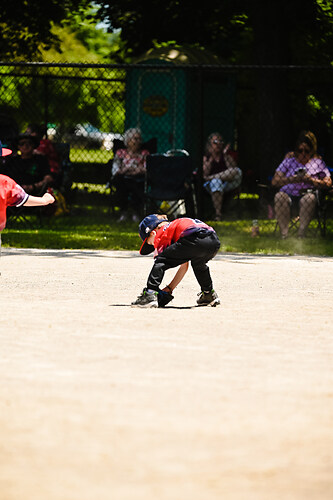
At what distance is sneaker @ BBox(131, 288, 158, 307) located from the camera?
905 cm

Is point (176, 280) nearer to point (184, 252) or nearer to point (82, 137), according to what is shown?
point (184, 252)

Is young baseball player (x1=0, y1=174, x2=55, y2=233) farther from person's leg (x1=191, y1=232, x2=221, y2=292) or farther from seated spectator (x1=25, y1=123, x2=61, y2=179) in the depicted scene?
seated spectator (x1=25, y1=123, x2=61, y2=179)

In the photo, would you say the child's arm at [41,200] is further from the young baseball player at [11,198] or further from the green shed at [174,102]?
the green shed at [174,102]

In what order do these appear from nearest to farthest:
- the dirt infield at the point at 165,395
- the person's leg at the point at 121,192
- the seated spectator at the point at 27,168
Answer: the dirt infield at the point at 165,395
the seated spectator at the point at 27,168
the person's leg at the point at 121,192

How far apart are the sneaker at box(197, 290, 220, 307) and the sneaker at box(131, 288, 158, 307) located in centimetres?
42

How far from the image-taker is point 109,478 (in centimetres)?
424

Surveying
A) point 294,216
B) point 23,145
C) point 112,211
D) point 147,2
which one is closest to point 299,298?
point 294,216

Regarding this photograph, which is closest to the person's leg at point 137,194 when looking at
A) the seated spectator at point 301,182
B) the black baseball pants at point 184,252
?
the seated spectator at point 301,182

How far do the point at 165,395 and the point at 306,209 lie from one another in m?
9.69

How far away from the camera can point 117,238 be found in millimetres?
15047

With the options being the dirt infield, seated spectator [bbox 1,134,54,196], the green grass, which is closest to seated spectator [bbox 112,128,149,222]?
the green grass

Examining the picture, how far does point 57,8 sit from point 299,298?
49.8ft

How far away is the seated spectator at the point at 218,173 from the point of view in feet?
58.0

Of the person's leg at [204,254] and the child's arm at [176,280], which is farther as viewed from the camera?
the child's arm at [176,280]
